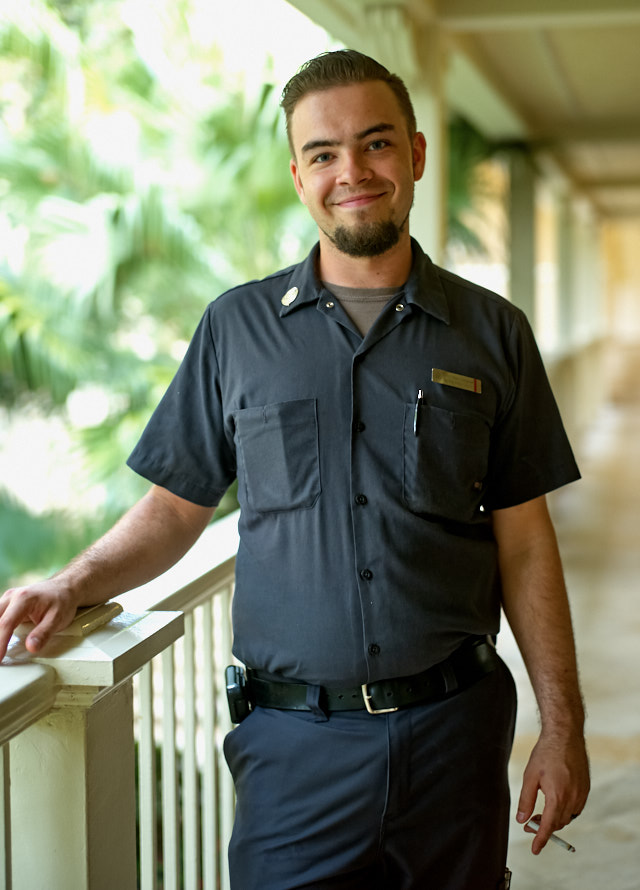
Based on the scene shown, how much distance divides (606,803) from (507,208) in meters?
5.87

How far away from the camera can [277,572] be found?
1495 mm

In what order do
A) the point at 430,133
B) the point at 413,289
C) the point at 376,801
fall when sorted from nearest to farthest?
the point at 376,801, the point at 413,289, the point at 430,133

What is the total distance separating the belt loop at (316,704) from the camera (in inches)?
57.2

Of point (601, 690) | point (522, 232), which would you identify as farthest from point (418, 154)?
point (522, 232)

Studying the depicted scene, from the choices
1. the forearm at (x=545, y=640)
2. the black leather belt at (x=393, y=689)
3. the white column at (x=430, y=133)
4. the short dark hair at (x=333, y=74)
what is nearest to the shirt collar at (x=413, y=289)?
the short dark hair at (x=333, y=74)

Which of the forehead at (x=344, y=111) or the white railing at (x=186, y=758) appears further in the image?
the white railing at (x=186, y=758)

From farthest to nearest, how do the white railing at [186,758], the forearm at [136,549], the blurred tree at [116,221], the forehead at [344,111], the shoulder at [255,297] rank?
1. the blurred tree at [116,221]
2. the white railing at [186,758]
3. the shoulder at [255,297]
4. the forehead at [344,111]
5. the forearm at [136,549]

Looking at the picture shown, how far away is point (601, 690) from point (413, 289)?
3.08m

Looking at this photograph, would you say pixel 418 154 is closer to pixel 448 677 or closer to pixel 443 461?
pixel 443 461

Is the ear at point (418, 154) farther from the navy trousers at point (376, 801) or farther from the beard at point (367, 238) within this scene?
the navy trousers at point (376, 801)

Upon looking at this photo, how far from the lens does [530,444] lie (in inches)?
63.2

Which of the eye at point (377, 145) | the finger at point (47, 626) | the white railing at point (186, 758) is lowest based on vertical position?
the white railing at point (186, 758)

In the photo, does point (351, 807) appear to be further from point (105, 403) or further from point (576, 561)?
point (105, 403)

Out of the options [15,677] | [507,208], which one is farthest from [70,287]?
[15,677]
